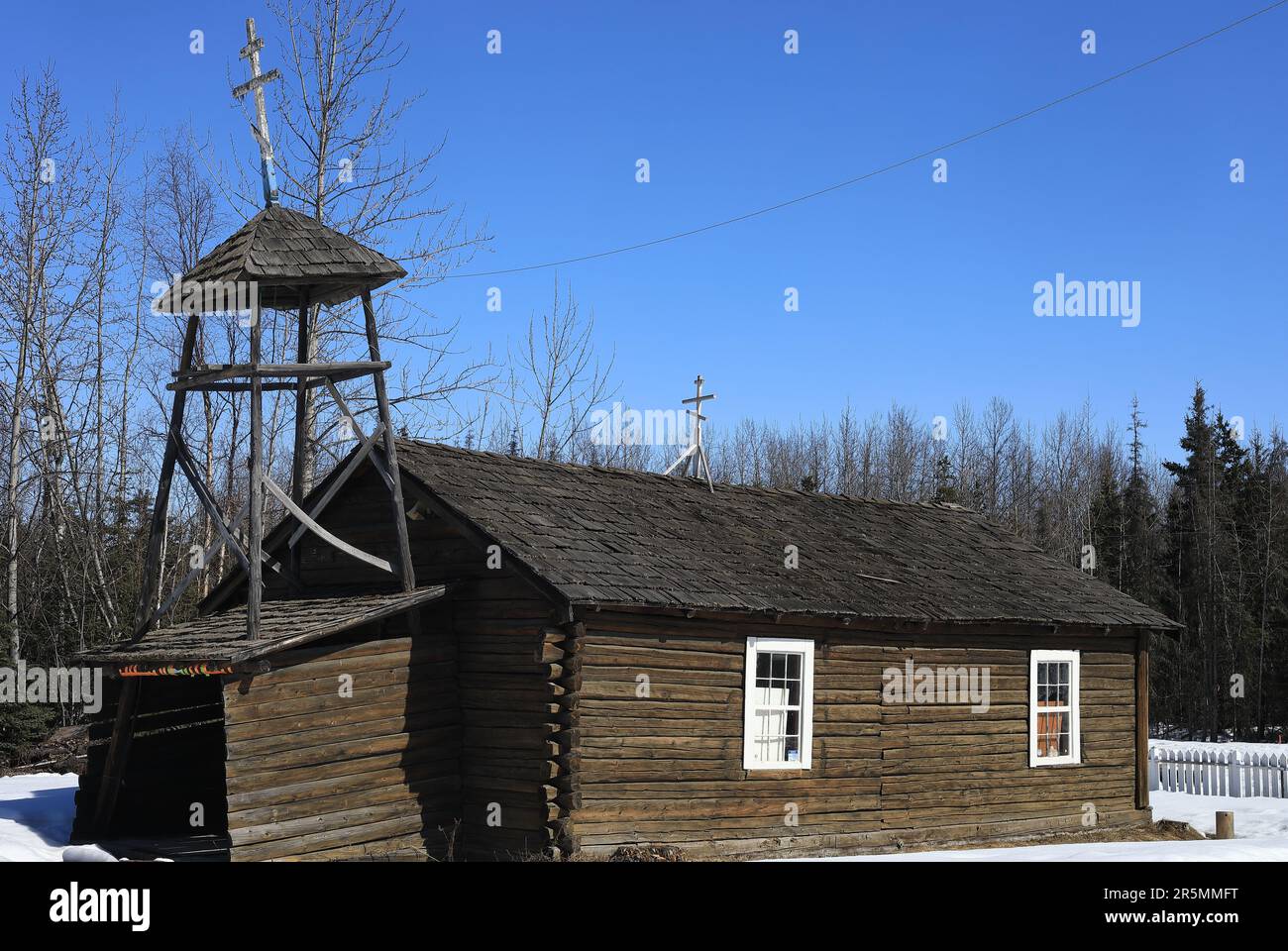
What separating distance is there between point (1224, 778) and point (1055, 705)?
928 centimetres

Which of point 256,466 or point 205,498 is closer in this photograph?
point 256,466

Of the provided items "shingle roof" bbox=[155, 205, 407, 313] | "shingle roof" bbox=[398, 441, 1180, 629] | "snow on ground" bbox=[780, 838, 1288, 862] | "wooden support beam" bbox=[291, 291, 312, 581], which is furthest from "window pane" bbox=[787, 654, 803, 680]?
"shingle roof" bbox=[155, 205, 407, 313]

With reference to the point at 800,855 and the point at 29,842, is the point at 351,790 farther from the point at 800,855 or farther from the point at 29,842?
the point at 800,855

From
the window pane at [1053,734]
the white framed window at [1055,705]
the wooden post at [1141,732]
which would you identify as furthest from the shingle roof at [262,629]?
the wooden post at [1141,732]

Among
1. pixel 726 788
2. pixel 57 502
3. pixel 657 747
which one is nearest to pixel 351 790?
pixel 657 747

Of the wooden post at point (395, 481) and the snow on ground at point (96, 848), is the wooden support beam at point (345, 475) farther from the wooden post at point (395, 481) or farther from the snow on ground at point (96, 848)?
the snow on ground at point (96, 848)

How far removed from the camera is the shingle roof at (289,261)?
14227 mm

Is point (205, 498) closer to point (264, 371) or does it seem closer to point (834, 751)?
point (264, 371)

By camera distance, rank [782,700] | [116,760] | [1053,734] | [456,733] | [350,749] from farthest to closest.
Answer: [1053,734] → [782,700] → [456,733] → [116,760] → [350,749]

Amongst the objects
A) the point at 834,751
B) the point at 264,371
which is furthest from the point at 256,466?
the point at 834,751

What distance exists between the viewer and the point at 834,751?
1650 centimetres

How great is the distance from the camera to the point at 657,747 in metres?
14.8
